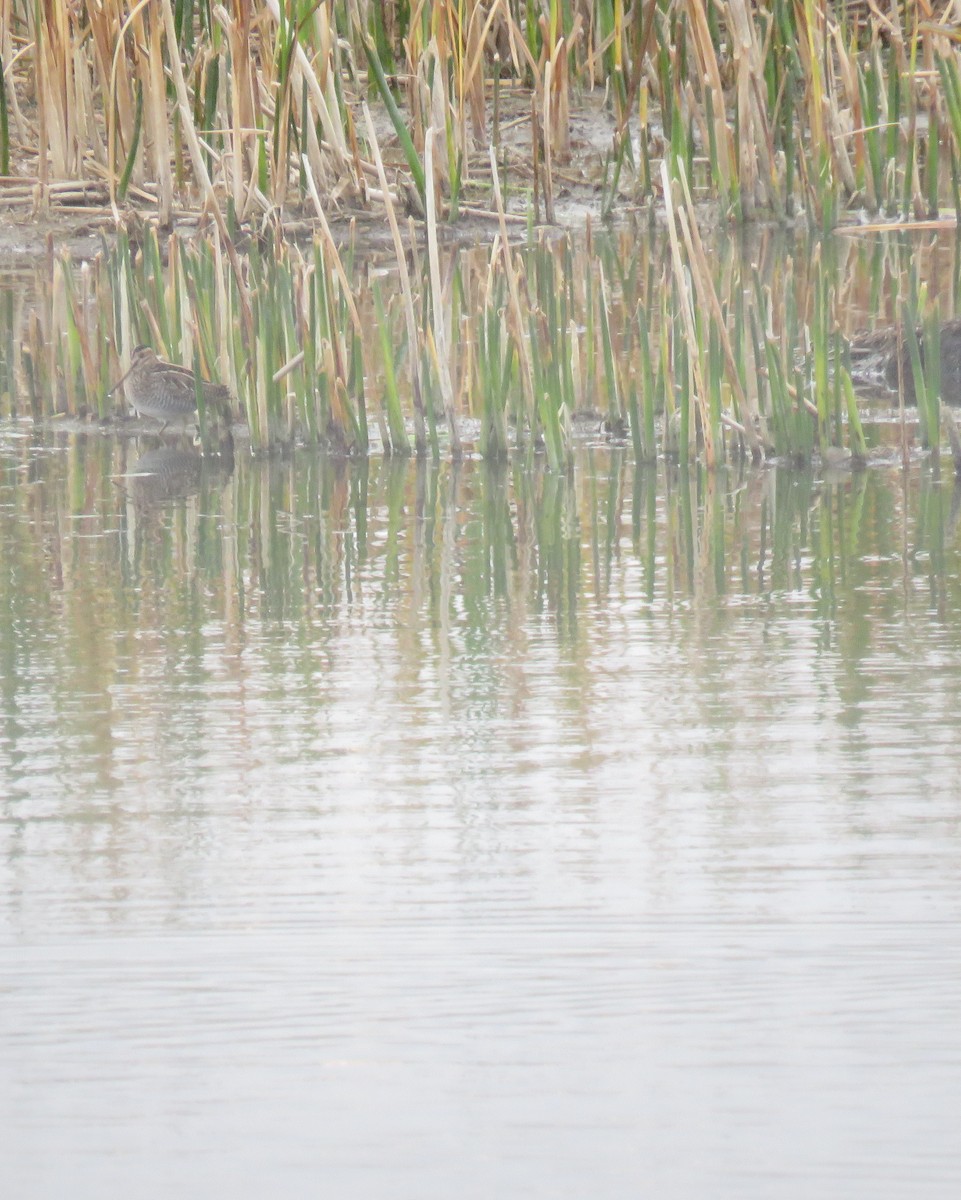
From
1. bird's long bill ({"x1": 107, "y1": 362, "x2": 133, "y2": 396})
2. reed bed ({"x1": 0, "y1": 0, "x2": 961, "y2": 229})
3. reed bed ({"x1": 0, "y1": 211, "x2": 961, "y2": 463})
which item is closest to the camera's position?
reed bed ({"x1": 0, "y1": 211, "x2": 961, "y2": 463})

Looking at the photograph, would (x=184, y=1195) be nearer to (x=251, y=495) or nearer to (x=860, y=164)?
(x=251, y=495)

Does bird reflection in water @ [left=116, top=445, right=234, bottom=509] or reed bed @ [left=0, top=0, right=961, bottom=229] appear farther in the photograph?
reed bed @ [left=0, top=0, right=961, bottom=229]

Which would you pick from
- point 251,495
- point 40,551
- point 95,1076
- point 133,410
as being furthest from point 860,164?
point 95,1076

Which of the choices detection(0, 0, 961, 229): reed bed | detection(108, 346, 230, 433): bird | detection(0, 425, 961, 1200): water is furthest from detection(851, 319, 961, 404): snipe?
detection(0, 0, 961, 229): reed bed

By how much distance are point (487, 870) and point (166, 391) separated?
343 cm

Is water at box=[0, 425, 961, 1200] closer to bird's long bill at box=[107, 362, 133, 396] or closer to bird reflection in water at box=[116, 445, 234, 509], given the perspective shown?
Answer: bird reflection in water at box=[116, 445, 234, 509]

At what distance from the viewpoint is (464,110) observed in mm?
9398

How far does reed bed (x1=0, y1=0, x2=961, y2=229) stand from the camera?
29.5 feet

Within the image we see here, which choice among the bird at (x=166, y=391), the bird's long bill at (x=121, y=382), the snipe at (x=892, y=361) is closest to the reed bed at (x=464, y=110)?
the snipe at (x=892, y=361)

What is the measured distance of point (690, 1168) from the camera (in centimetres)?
154

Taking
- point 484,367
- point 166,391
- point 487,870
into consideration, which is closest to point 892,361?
point 484,367

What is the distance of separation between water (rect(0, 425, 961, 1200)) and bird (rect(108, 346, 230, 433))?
51.3 inches

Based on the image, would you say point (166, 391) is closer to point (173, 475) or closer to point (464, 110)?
point (173, 475)

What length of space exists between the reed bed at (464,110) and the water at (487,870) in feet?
16.8
